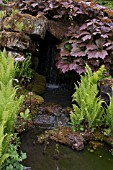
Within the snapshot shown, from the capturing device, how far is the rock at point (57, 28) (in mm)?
7066

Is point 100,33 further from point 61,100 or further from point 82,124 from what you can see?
point 82,124

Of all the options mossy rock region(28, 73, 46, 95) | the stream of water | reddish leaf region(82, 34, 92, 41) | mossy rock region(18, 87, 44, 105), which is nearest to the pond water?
the stream of water

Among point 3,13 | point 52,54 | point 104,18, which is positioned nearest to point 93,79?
point 104,18

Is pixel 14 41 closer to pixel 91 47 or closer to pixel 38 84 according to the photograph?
pixel 38 84

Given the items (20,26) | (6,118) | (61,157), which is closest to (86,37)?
(20,26)

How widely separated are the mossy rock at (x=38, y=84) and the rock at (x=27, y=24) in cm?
117

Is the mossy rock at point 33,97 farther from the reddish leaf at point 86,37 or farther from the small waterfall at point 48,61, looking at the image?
the reddish leaf at point 86,37

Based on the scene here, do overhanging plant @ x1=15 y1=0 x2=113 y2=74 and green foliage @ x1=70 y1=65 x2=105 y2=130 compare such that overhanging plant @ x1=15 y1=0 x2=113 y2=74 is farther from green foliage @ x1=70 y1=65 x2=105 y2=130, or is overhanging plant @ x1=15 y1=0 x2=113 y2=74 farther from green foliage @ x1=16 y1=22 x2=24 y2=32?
green foliage @ x1=70 y1=65 x2=105 y2=130

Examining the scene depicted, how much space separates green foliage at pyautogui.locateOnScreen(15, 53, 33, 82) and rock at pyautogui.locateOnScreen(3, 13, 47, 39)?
605mm

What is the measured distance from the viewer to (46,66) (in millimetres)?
7926

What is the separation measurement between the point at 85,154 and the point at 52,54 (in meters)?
3.75

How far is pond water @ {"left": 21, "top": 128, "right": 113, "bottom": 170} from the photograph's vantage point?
4.39m

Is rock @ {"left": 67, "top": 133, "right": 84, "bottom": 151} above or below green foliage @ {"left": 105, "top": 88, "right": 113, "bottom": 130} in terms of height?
below

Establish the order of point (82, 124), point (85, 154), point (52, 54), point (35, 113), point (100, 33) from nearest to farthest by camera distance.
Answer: point (85, 154), point (82, 124), point (35, 113), point (100, 33), point (52, 54)
